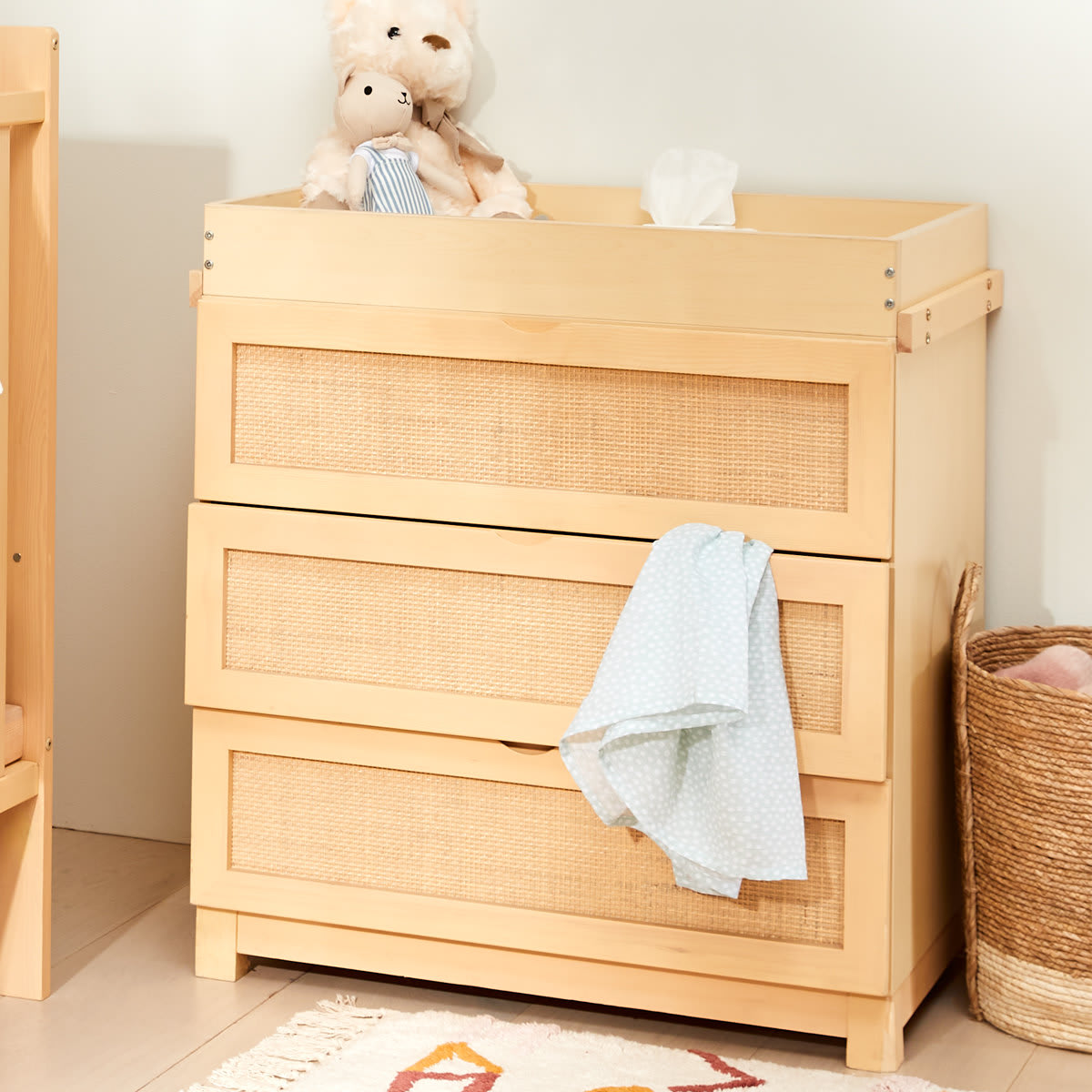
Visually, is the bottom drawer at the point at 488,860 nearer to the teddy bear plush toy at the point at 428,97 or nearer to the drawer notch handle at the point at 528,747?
the drawer notch handle at the point at 528,747

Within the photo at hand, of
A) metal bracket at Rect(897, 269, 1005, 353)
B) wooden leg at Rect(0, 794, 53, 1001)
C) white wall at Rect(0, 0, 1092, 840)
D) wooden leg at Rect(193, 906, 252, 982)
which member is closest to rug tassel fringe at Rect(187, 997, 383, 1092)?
wooden leg at Rect(193, 906, 252, 982)

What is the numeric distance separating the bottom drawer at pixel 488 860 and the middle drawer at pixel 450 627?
0.04 m

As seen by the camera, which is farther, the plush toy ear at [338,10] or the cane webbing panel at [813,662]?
the plush toy ear at [338,10]

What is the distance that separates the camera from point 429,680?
5.58ft

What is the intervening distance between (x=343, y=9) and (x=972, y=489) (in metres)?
0.94

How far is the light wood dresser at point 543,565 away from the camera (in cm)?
156

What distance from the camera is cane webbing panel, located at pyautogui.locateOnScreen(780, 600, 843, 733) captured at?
61.9 inches

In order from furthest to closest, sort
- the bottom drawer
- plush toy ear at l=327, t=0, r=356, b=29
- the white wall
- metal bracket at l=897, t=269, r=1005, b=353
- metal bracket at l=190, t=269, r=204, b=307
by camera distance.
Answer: plush toy ear at l=327, t=0, r=356, b=29
the white wall
metal bracket at l=190, t=269, r=204, b=307
the bottom drawer
metal bracket at l=897, t=269, r=1005, b=353

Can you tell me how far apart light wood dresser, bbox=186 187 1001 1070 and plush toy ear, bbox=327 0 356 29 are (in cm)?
40

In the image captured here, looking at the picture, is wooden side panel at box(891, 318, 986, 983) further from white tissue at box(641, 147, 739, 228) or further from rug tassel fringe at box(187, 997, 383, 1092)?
rug tassel fringe at box(187, 997, 383, 1092)

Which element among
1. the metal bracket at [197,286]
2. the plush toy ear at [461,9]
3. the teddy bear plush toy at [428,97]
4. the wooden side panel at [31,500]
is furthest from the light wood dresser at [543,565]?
the plush toy ear at [461,9]

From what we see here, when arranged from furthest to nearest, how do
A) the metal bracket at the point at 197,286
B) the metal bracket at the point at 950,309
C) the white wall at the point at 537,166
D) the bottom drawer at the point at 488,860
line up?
the white wall at the point at 537,166 → the metal bracket at the point at 197,286 → the bottom drawer at the point at 488,860 → the metal bracket at the point at 950,309

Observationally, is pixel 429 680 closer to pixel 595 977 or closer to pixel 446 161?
pixel 595 977

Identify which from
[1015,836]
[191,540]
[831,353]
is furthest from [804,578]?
[191,540]
